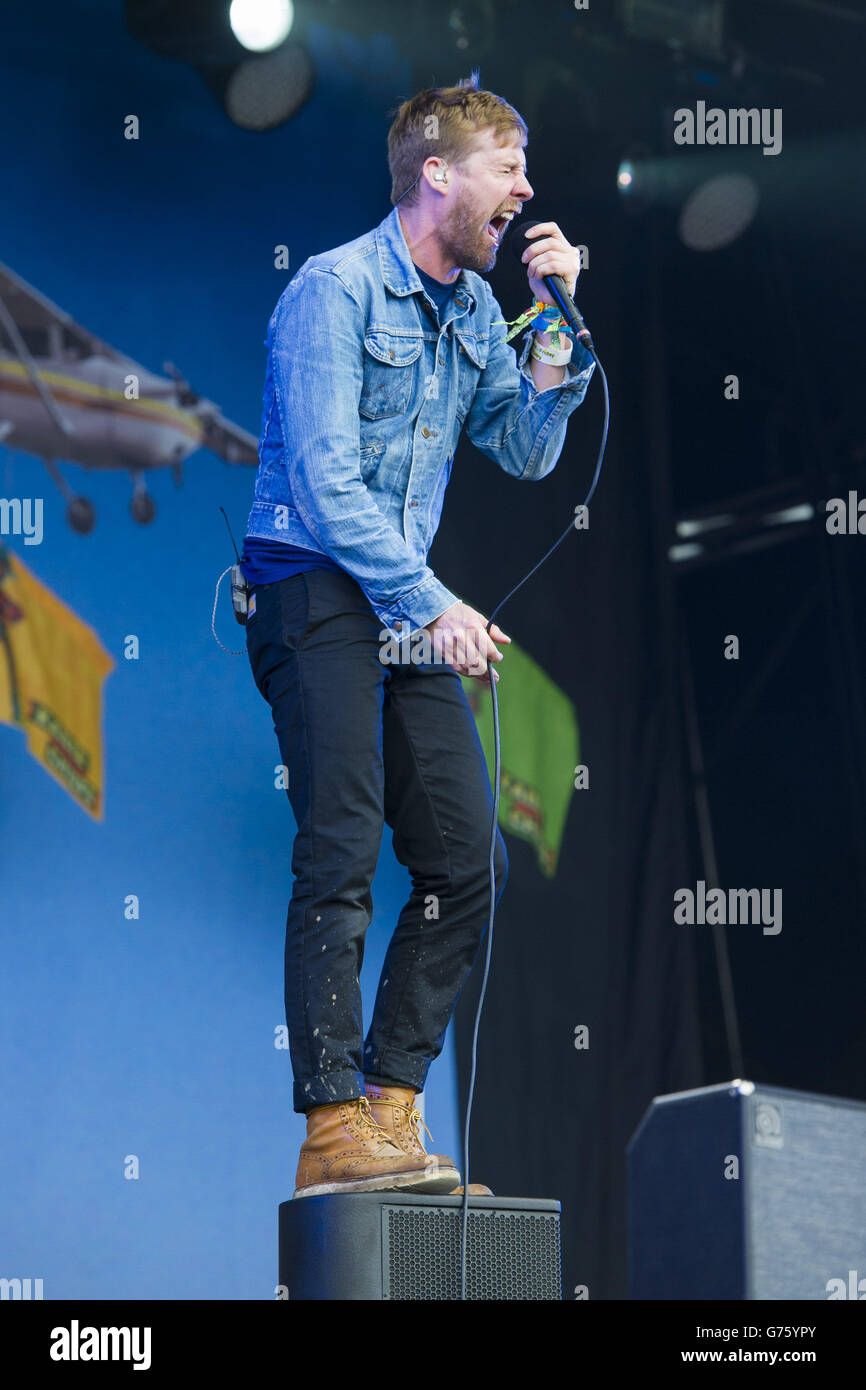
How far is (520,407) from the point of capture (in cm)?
236

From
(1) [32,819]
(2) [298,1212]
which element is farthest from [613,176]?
(2) [298,1212]

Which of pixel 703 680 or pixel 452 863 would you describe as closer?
pixel 452 863

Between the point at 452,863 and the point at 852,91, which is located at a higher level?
the point at 852,91

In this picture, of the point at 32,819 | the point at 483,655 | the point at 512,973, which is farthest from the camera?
the point at 512,973

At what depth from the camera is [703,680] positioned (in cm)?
393

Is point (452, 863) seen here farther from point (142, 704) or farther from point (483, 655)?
point (142, 704)

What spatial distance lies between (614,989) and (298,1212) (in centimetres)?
194

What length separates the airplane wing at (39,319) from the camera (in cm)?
314

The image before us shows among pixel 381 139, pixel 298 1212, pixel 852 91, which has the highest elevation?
pixel 852 91

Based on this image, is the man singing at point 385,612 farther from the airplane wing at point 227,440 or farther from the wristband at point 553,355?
the airplane wing at point 227,440

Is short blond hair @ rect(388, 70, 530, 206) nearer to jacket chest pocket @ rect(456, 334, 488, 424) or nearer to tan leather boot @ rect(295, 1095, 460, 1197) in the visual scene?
jacket chest pocket @ rect(456, 334, 488, 424)

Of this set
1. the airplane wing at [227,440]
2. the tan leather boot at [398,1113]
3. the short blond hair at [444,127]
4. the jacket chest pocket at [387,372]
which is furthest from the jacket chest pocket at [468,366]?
the airplane wing at [227,440]

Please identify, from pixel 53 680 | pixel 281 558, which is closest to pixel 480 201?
pixel 281 558
